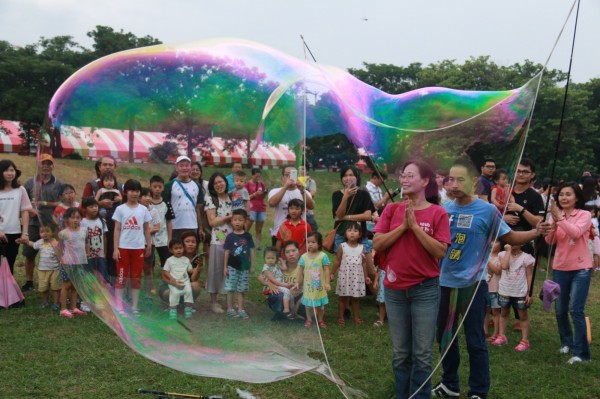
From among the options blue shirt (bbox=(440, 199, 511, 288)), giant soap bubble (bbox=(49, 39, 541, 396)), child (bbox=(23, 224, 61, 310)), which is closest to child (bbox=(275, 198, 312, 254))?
giant soap bubble (bbox=(49, 39, 541, 396))

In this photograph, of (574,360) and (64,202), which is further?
(574,360)

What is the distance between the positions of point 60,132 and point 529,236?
3949mm

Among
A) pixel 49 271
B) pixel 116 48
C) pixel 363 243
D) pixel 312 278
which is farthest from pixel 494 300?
pixel 116 48

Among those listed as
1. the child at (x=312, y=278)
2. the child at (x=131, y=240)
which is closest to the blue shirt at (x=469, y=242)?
the child at (x=312, y=278)

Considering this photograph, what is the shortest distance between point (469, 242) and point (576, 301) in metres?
2.38

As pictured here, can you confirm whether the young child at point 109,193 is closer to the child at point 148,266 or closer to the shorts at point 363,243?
the child at point 148,266

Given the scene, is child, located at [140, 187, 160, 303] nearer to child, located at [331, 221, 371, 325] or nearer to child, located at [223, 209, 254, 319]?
child, located at [223, 209, 254, 319]

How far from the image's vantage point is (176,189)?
496 cm

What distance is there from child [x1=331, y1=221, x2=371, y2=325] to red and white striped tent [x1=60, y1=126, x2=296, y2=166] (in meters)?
2.70

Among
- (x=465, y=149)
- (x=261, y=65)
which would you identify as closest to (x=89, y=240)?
(x=261, y=65)

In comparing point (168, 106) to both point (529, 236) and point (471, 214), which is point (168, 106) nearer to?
point (471, 214)

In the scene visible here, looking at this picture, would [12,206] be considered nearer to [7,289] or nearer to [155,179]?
[7,289]

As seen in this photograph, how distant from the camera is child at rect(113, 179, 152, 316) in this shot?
15.6 feet

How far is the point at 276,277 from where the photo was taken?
4.29 metres
